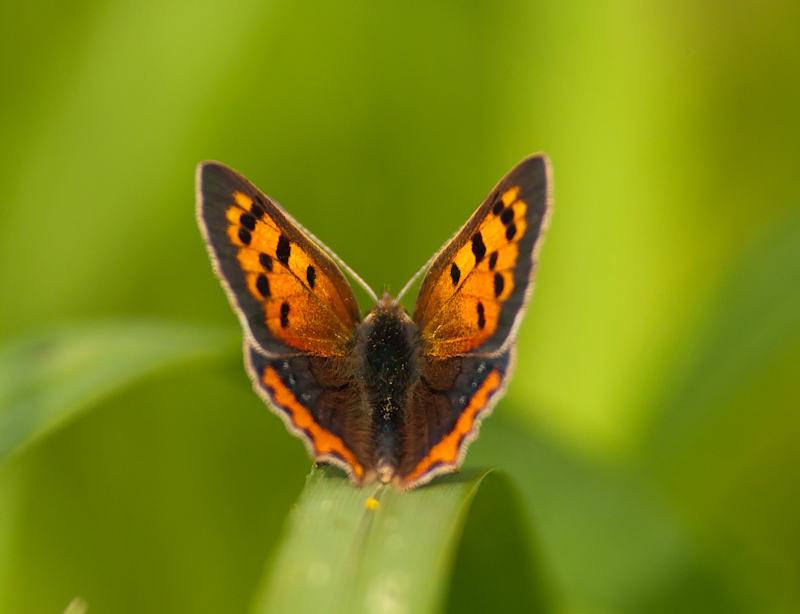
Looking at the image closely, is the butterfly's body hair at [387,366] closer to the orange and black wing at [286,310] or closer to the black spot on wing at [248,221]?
the orange and black wing at [286,310]

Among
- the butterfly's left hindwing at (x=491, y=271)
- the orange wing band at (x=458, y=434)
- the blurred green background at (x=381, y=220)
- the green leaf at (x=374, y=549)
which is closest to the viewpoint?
the green leaf at (x=374, y=549)

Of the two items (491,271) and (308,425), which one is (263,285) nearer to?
(308,425)

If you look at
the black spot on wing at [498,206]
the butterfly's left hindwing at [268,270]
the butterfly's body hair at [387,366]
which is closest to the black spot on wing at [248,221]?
the butterfly's left hindwing at [268,270]

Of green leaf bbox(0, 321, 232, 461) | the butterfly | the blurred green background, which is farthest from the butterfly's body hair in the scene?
the blurred green background

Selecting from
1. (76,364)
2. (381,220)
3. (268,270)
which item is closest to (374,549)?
(268,270)

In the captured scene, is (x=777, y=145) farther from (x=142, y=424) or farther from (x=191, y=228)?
(x=142, y=424)

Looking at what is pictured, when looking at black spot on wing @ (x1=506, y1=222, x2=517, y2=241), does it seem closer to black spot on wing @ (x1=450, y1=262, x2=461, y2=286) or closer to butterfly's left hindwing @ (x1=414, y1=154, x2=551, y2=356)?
butterfly's left hindwing @ (x1=414, y1=154, x2=551, y2=356)
